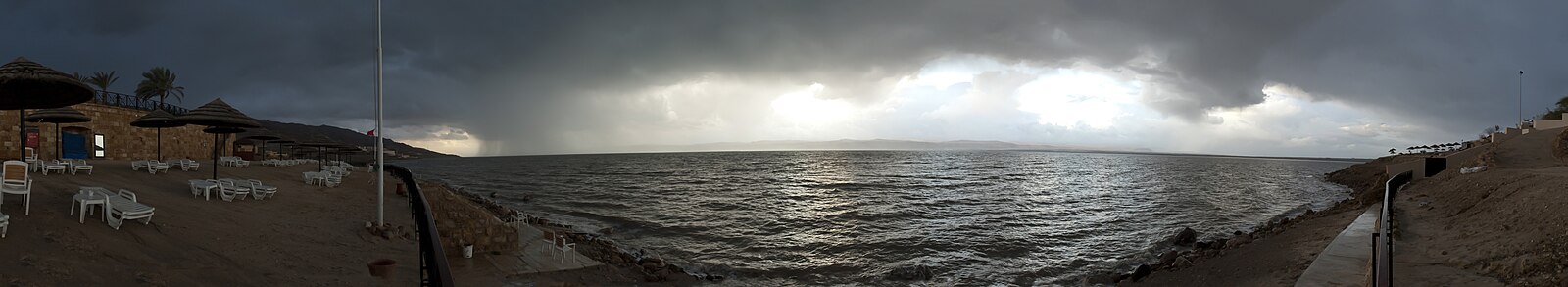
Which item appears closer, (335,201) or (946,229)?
(335,201)

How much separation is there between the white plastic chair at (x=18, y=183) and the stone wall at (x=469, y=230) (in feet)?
17.6

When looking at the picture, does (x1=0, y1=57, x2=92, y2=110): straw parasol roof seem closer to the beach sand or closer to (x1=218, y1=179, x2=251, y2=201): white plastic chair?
the beach sand

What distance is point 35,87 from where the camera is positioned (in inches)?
439

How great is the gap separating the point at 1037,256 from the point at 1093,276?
8.95 feet

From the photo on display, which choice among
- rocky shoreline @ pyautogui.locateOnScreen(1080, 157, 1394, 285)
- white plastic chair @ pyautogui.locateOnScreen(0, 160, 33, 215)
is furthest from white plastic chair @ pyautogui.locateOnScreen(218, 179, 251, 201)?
rocky shoreline @ pyautogui.locateOnScreen(1080, 157, 1394, 285)

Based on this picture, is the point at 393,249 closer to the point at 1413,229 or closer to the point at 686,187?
the point at 1413,229

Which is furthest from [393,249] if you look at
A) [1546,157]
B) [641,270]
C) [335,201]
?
[1546,157]

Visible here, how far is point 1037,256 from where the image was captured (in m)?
17.6

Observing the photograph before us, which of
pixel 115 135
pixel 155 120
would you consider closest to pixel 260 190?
pixel 155 120

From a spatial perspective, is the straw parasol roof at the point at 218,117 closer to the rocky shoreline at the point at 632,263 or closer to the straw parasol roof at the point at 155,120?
the straw parasol roof at the point at 155,120

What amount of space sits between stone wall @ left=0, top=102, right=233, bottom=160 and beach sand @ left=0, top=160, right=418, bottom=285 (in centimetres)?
2317

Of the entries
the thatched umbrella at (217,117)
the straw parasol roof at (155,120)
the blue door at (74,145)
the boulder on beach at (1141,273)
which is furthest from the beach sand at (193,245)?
the blue door at (74,145)

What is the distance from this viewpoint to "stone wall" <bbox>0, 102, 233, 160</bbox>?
92.9ft

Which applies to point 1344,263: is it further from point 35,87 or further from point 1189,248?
point 35,87
